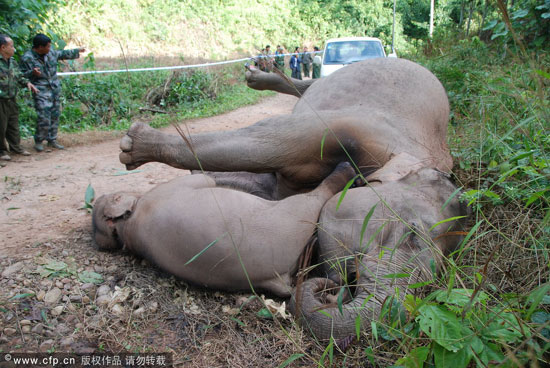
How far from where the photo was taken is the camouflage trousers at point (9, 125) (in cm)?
596

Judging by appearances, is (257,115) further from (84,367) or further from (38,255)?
(84,367)

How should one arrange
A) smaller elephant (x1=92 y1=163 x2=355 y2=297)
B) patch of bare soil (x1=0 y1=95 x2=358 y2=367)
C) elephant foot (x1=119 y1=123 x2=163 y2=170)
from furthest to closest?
elephant foot (x1=119 y1=123 x2=163 y2=170), smaller elephant (x1=92 y1=163 x2=355 y2=297), patch of bare soil (x1=0 y1=95 x2=358 y2=367)

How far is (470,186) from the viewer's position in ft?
9.71

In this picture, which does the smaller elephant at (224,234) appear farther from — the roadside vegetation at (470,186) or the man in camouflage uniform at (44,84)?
the man in camouflage uniform at (44,84)

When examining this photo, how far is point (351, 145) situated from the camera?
2.70m

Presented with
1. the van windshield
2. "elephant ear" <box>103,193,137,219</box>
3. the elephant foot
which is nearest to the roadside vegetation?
"elephant ear" <box>103,193,137,219</box>

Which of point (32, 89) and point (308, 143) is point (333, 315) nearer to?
point (308, 143)

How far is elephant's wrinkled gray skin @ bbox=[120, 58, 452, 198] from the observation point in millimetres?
2703

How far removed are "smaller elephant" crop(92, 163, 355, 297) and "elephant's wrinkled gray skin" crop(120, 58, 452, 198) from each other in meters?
0.25

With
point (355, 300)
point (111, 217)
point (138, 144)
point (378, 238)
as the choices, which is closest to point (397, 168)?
point (378, 238)

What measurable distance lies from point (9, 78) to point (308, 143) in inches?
200

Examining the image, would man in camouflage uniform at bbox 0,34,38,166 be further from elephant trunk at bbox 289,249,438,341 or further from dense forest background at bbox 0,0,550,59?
elephant trunk at bbox 289,249,438,341

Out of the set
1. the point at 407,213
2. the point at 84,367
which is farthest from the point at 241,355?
the point at 407,213

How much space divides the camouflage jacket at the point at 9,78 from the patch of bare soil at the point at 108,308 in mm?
3297
